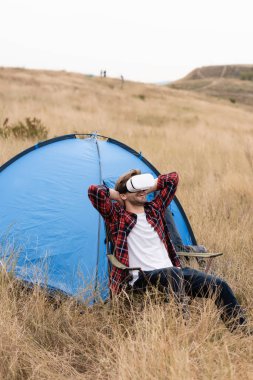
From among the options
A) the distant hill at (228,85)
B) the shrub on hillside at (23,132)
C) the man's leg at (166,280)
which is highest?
the distant hill at (228,85)

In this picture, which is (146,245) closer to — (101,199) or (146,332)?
(101,199)

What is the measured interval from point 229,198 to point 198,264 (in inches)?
111

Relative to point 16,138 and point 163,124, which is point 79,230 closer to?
point 16,138

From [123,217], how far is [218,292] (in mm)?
849

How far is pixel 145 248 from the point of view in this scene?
11.4 feet

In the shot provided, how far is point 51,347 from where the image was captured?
→ 118 inches

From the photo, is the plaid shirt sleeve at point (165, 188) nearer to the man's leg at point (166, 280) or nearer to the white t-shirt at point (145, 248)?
the white t-shirt at point (145, 248)

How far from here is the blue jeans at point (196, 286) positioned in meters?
3.18

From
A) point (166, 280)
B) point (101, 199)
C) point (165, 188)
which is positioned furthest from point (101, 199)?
point (166, 280)

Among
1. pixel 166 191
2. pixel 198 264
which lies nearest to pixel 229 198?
pixel 198 264

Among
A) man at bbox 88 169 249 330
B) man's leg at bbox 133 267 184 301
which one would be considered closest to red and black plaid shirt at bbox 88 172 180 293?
man at bbox 88 169 249 330

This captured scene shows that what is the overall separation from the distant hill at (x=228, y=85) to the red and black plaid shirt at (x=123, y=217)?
42.2 m

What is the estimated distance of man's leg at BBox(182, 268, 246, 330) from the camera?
3.17m

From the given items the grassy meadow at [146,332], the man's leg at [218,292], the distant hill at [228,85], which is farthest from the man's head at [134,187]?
the distant hill at [228,85]
